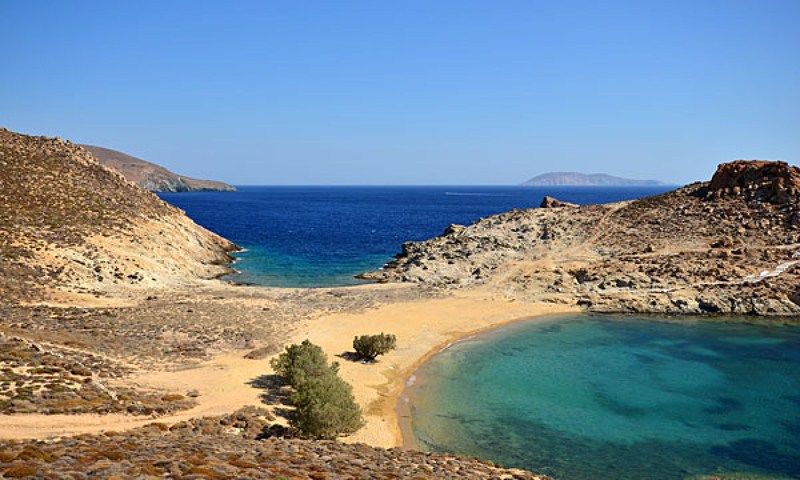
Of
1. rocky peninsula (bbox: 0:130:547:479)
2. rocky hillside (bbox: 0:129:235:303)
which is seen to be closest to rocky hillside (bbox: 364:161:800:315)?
rocky peninsula (bbox: 0:130:547:479)

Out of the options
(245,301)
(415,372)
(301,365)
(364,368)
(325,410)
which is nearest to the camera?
(325,410)

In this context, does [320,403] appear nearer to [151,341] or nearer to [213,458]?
[213,458]

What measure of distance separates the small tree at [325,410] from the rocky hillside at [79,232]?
19.9m

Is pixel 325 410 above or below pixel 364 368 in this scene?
above

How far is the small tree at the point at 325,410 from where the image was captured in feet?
59.2

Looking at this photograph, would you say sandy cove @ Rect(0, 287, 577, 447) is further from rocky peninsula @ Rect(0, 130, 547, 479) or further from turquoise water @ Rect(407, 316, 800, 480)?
turquoise water @ Rect(407, 316, 800, 480)

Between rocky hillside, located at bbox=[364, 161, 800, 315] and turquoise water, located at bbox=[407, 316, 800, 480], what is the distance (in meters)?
5.14

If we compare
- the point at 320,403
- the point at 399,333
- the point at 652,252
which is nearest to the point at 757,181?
the point at 652,252

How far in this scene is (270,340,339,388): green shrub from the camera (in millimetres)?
21922

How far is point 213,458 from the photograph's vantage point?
1175 cm

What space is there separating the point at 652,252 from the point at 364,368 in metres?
30.9

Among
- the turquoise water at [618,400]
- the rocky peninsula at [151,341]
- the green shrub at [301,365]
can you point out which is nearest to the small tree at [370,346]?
the rocky peninsula at [151,341]

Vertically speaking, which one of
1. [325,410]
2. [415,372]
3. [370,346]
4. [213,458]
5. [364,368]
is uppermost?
[213,458]

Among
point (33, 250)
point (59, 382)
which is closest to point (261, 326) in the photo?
point (59, 382)
